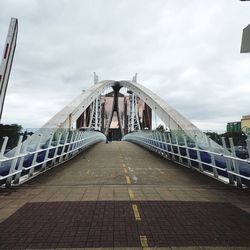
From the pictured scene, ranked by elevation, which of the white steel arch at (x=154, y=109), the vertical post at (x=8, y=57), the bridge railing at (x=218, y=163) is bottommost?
the bridge railing at (x=218, y=163)

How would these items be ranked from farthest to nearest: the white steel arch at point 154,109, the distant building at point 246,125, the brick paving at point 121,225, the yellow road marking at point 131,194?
the white steel arch at point 154,109, the distant building at point 246,125, the yellow road marking at point 131,194, the brick paving at point 121,225

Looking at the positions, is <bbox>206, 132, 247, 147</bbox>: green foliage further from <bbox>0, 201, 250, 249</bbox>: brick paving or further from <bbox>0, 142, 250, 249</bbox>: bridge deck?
<bbox>0, 201, 250, 249</bbox>: brick paving

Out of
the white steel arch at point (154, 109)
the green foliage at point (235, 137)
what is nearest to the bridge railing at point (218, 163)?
the green foliage at point (235, 137)

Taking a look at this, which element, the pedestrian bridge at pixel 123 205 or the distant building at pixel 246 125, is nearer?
the pedestrian bridge at pixel 123 205

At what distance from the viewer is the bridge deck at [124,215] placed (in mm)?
4168

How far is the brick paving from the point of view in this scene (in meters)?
4.12

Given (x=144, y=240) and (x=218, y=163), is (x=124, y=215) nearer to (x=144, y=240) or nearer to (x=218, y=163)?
(x=144, y=240)

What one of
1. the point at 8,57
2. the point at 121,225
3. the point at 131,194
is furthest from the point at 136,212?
the point at 8,57

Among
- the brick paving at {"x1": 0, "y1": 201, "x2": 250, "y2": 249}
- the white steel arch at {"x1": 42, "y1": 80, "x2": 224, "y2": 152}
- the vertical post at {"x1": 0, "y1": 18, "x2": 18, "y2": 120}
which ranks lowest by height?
the brick paving at {"x1": 0, "y1": 201, "x2": 250, "y2": 249}

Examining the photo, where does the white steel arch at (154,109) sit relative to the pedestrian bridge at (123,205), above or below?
above

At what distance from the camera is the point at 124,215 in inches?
211

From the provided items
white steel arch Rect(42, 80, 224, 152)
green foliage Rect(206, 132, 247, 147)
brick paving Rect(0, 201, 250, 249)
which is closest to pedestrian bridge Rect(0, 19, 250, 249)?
brick paving Rect(0, 201, 250, 249)

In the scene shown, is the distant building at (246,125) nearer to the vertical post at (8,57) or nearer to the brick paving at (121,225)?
the brick paving at (121,225)

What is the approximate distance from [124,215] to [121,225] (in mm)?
549
